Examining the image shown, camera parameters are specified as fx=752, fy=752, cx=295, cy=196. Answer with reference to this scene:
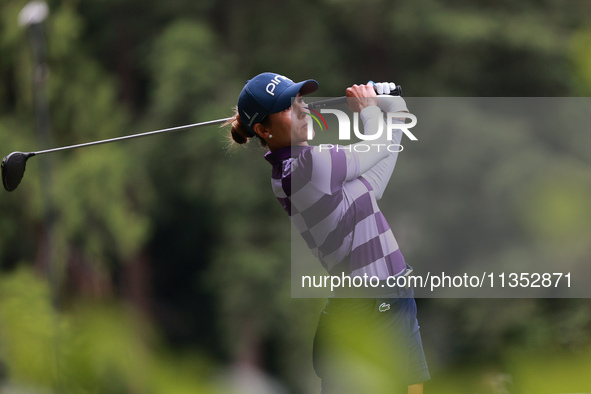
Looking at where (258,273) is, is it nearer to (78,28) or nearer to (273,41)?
(273,41)

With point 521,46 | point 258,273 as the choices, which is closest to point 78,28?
point 258,273

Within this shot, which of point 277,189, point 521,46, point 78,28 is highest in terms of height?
point 78,28

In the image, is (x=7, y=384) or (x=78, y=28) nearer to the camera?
(x=7, y=384)

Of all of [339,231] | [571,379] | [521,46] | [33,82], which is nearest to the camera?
[339,231]

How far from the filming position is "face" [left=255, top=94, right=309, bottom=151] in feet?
6.61

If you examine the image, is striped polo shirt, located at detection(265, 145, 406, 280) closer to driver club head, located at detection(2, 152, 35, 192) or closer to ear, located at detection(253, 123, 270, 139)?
ear, located at detection(253, 123, 270, 139)

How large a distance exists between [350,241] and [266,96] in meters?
0.44

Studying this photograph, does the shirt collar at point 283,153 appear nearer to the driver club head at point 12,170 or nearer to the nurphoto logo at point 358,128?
the nurphoto logo at point 358,128

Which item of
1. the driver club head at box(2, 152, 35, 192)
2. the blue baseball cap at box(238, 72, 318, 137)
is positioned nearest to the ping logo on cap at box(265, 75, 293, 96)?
the blue baseball cap at box(238, 72, 318, 137)

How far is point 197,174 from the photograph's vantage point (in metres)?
7.64

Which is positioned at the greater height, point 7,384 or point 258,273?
point 258,273

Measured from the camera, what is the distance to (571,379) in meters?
4.75

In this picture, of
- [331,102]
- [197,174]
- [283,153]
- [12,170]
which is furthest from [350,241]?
[197,174]

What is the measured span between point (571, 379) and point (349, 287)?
3.31 m
